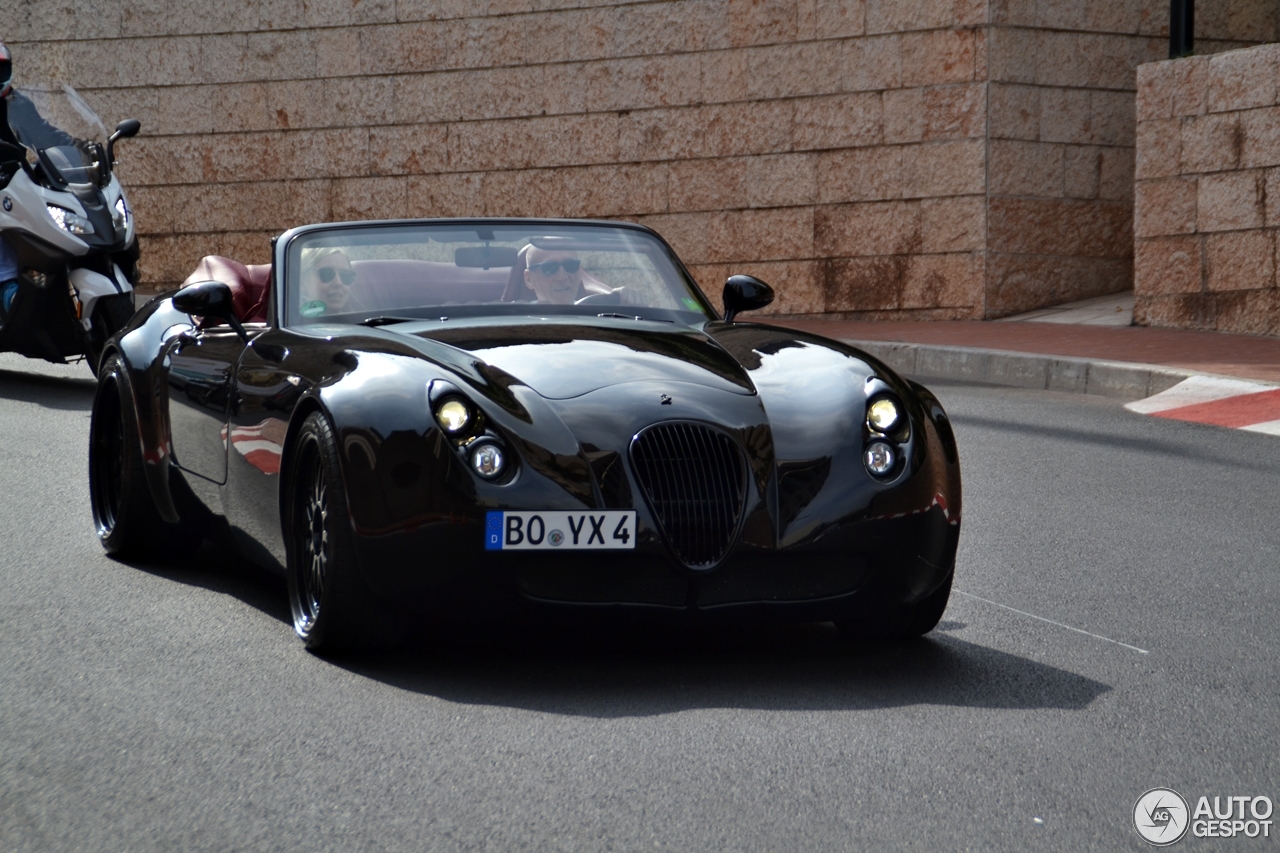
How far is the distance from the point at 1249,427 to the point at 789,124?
8.27 metres

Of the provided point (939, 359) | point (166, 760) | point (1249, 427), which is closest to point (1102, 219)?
point (939, 359)

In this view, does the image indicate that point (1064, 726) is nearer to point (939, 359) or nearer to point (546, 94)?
point (939, 359)

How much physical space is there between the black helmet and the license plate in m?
8.59

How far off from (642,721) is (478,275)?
2080mm

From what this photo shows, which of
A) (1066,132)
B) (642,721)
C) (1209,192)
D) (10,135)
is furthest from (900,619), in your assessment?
(1066,132)

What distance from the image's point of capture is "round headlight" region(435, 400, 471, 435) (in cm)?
414

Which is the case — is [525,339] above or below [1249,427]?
above

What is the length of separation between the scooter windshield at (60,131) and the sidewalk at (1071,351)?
6.08m

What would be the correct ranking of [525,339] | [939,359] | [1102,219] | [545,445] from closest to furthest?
[545,445]
[525,339]
[939,359]
[1102,219]

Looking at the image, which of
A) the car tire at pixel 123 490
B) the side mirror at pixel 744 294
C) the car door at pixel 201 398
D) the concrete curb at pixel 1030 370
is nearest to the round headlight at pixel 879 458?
the side mirror at pixel 744 294

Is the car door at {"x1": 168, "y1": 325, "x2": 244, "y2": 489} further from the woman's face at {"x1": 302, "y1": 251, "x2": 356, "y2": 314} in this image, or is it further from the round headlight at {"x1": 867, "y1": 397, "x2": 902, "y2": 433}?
the round headlight at {"x1": 867, "y1": 397, "x2": 902, "y2": 433}

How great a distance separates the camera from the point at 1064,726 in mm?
3805

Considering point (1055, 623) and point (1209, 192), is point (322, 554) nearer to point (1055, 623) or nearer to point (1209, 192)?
point (1055, 623)

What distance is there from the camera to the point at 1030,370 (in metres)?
12.6
